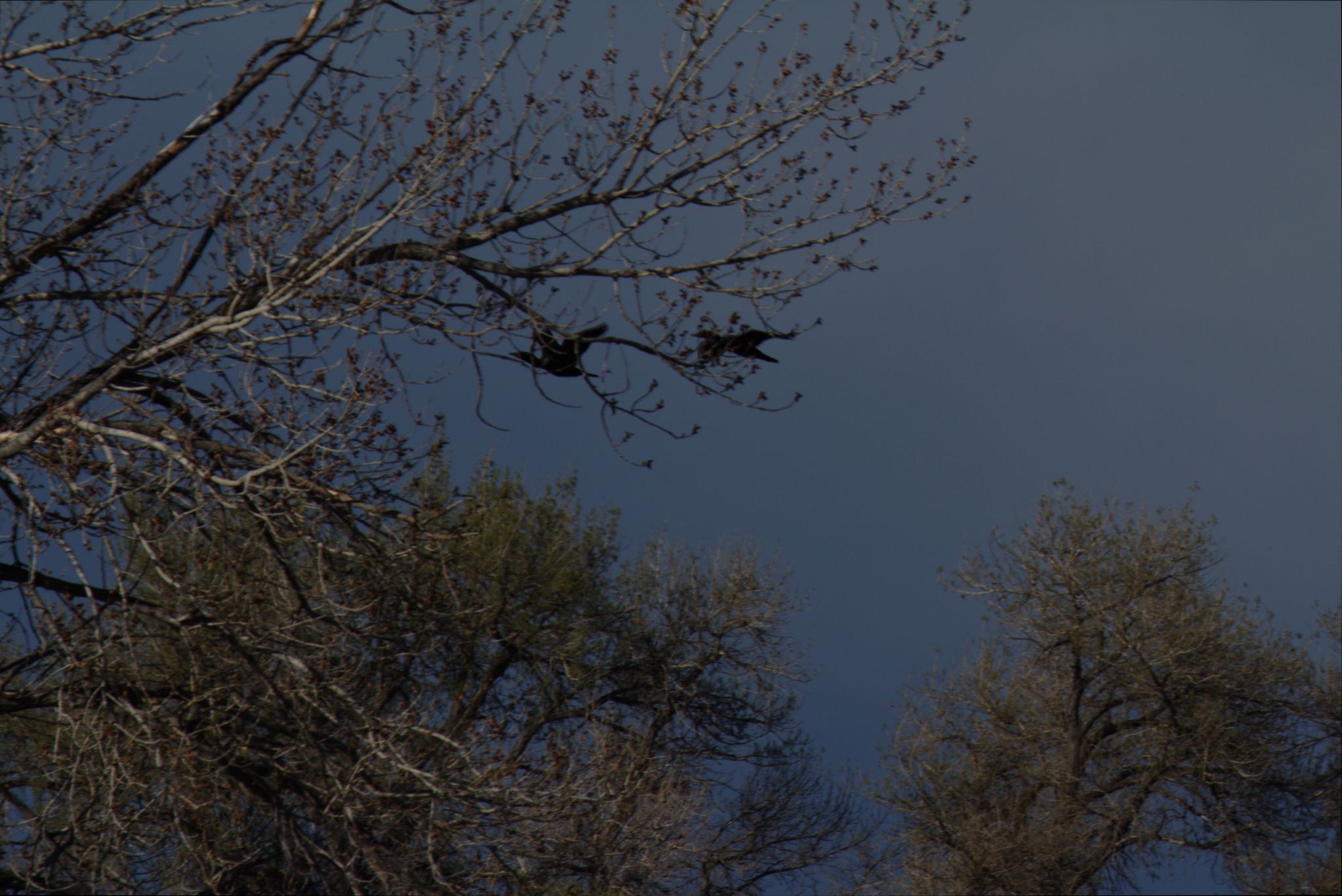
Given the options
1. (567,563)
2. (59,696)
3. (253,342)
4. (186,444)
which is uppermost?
(567,563)

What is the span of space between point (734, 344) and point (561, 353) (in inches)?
43.8

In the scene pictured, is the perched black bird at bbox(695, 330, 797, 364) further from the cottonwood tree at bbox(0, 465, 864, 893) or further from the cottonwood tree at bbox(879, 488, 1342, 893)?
the cottonwood tree at bbox(879, 488, 1342, 893)

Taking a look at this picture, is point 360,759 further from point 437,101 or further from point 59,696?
point 437,101

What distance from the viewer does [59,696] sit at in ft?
26.4

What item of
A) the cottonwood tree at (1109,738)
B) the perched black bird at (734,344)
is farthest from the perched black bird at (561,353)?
the cottonwood tree at (1109,738)

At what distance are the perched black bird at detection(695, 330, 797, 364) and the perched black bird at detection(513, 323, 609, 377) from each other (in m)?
0.66

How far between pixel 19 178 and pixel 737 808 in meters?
16.3

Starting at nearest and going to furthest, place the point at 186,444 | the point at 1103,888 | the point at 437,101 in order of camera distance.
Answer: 1. the point at 186,444
2. the point at 437,101
3. the point at 1103,888

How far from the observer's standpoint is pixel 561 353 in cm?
834

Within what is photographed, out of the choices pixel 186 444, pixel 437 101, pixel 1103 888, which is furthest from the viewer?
pixel 1103 888

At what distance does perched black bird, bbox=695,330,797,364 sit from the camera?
8109mm

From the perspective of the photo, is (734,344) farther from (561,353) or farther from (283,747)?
(283,747)

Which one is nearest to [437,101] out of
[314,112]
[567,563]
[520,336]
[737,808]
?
[314,112]

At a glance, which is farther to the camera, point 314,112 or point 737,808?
point 737,808
